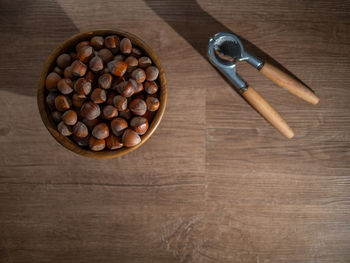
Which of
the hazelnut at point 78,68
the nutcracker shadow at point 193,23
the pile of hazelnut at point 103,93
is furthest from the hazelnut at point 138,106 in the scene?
the nutcracker shadow at point 193,23

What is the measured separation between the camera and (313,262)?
A: 0.70 m

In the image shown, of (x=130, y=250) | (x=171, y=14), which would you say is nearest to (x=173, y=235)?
(x=130, y=250)

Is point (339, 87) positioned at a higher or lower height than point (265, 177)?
higher

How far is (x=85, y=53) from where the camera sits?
543 millimetres

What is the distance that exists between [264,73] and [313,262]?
444mm

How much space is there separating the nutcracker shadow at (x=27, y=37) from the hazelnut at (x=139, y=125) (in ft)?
0.94

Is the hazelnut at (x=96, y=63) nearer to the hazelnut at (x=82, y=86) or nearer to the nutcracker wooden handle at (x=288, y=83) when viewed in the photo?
the hazelnut at (x=82, y=86)

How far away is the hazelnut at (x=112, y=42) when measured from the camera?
56cm

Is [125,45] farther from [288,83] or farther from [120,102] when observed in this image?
[288,83]

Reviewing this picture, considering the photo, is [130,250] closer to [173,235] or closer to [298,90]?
[173,235]

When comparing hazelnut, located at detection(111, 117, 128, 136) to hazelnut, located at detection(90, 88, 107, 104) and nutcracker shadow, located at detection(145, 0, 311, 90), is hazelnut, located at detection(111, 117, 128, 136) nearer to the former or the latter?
hazelnut, located at detection(90, 88, 107, 104)

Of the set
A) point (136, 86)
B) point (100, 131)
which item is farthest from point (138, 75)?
point (100, 131)

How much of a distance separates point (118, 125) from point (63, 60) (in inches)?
6.1

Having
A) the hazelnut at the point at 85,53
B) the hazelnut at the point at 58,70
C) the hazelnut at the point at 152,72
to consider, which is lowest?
the hazelnut at the point at 152,72
